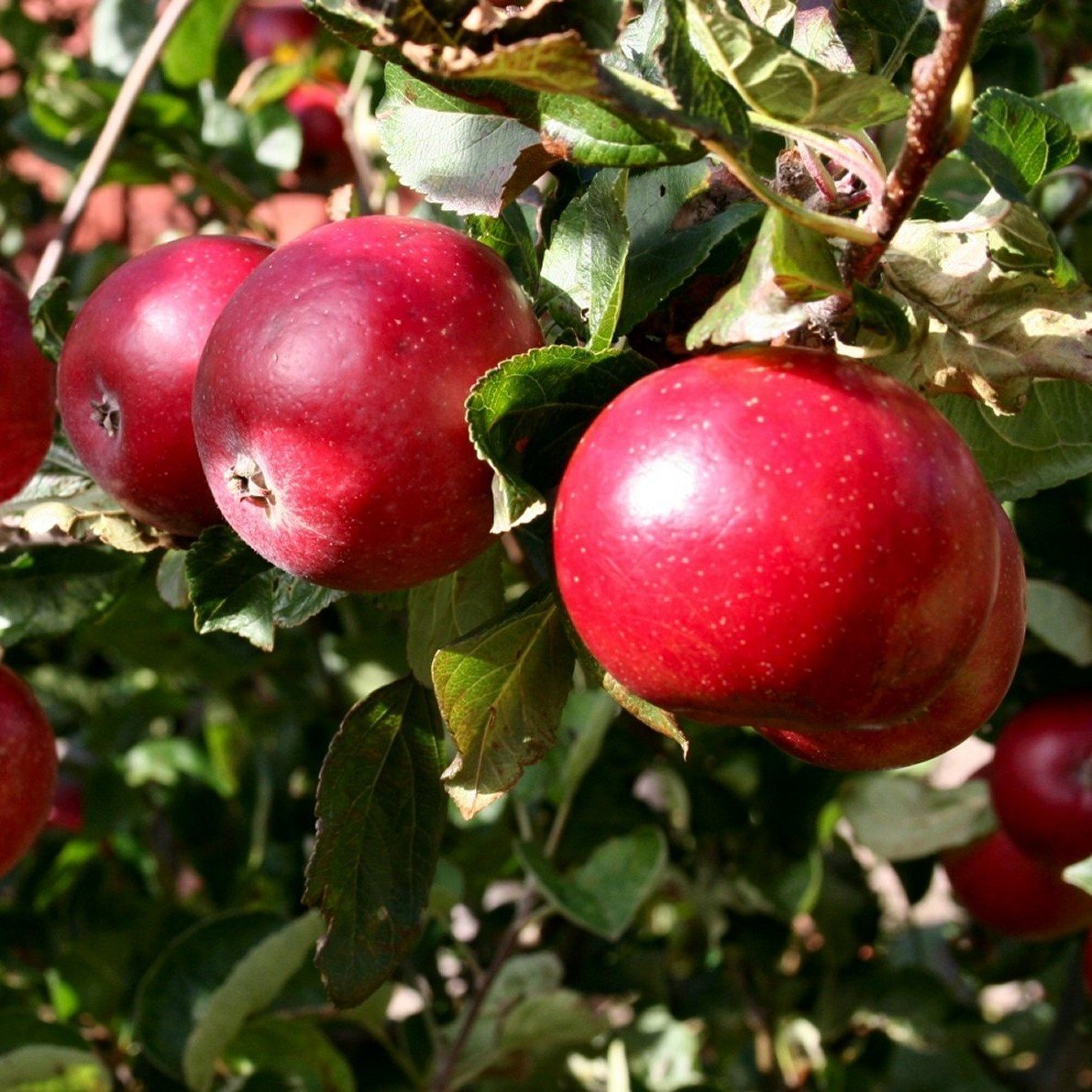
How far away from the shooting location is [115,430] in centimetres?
80

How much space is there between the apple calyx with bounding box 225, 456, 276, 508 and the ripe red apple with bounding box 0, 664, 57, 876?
0.43 metres

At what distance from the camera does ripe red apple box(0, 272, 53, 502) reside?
3.21ft

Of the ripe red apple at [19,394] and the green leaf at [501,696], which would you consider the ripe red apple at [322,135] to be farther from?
the green leaf at [501,696]

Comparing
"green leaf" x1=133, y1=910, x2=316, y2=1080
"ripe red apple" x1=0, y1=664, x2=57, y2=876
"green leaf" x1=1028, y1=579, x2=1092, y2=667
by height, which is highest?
"ripe red apple" x1=0, y1=664, x2=57, y2=876

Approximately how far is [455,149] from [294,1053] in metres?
0.94

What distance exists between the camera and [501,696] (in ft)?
2.35

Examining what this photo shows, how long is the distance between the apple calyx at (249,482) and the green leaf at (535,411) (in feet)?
0.38

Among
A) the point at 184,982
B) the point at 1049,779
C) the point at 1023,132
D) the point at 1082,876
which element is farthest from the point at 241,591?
the point at 1049,779

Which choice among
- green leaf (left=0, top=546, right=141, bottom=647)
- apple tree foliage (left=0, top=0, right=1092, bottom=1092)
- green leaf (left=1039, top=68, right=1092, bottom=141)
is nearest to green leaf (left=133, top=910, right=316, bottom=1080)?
apple tree foliage (left=0, top=0, right=1092, bottom=1092)

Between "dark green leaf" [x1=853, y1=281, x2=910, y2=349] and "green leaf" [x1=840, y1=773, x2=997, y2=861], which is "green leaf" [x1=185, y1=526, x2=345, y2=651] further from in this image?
"green leaf" [x1=840, y1=773, x2=997, y2=861]

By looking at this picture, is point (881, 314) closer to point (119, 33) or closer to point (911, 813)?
point (911, 813)

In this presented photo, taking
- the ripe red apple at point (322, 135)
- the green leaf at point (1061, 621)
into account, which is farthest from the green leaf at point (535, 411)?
the ripe red apple at point (322, 135)

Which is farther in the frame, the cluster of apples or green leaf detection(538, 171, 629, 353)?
the cluster of apples

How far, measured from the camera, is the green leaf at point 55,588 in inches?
40.8
